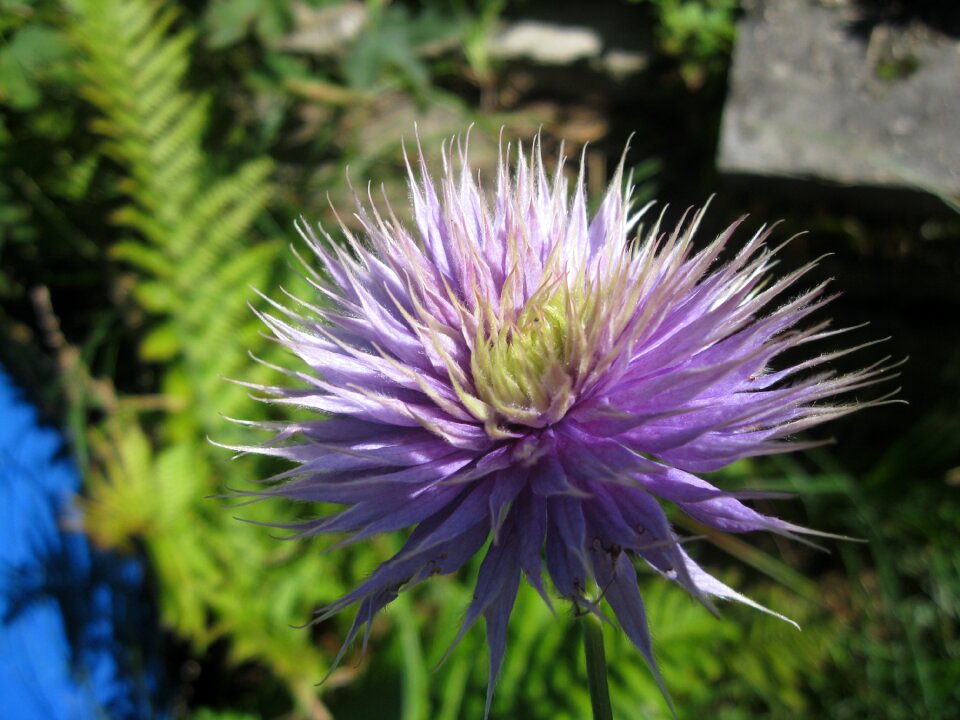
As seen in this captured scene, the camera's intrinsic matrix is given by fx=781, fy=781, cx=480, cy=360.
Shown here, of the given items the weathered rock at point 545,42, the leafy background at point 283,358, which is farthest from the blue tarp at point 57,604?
the weathered rock at point 545,42

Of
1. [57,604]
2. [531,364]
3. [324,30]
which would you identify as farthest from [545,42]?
[57,604]

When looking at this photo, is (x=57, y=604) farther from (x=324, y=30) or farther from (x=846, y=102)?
(x=846, y=102)

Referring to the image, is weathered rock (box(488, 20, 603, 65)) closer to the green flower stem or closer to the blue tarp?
the blue tarp

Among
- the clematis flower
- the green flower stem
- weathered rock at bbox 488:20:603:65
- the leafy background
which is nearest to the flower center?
the clematis flower

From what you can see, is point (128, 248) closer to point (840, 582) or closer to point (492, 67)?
point (492, 67)

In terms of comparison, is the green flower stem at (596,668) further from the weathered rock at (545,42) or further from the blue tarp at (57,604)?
the weathered rock at (545,42)
